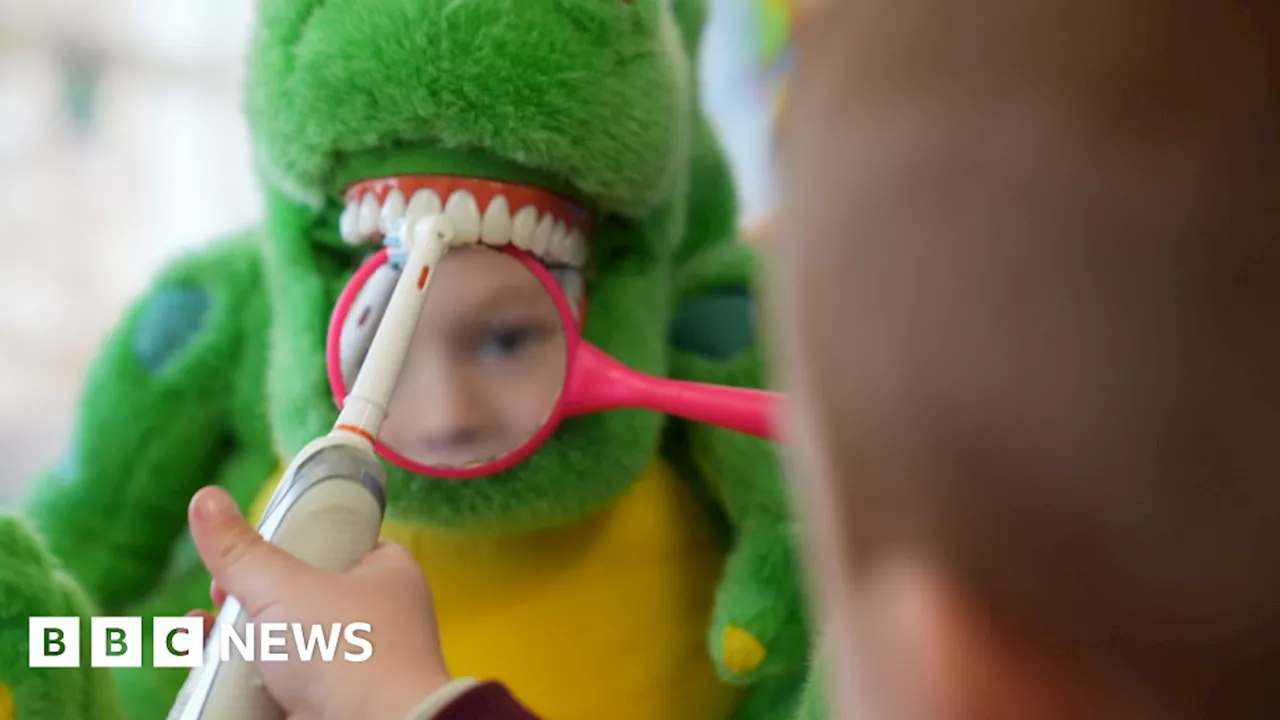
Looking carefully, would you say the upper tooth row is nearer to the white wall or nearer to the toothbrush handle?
the toothbrush handle

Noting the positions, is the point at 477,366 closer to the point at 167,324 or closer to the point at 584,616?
the point at 584,616

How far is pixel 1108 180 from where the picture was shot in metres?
0.18

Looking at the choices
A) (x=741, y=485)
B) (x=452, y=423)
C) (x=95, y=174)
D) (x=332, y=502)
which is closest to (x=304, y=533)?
(x=332, y=502)

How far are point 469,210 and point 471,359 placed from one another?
68mm

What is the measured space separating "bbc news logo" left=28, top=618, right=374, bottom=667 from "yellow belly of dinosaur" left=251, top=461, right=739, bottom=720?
0.40ft

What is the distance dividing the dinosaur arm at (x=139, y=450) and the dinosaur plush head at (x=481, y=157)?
12cm

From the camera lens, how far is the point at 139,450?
63cm

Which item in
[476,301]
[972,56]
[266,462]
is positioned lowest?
[266,462]

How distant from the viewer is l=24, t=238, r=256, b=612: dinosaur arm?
0.63 meters

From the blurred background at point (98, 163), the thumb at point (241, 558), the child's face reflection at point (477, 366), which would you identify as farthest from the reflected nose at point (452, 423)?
the blurred background at point (98, 163)

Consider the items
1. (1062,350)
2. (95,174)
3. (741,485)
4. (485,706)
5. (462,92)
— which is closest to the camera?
(1062,350)

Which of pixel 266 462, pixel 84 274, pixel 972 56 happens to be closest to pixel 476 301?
pixel 266 462

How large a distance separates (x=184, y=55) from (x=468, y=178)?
2.33 feet

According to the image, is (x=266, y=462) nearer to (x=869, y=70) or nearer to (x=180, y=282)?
(x=180, y=282)
